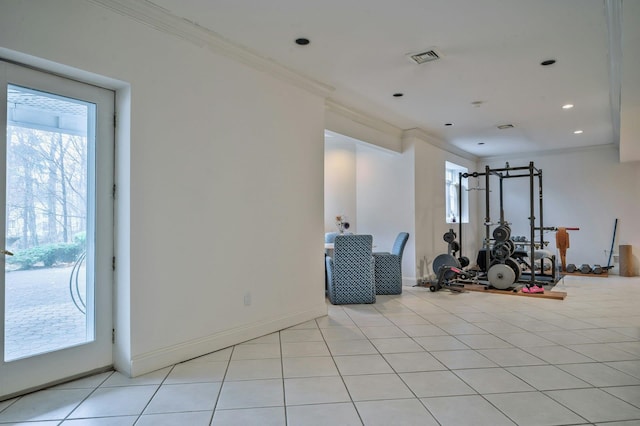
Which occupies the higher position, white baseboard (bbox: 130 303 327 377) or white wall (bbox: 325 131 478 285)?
white wall (bbox: 325 131 478 285)

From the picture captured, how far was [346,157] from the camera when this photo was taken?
7.55 metres

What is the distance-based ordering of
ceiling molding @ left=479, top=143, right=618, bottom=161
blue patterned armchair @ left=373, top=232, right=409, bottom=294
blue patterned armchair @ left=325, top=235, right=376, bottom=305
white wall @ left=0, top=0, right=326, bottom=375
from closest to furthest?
white wall @ left=0, top=0, right=326, bottom=375 < blue patterned armchair @ left=325, top=235, right=376, bottom=305 < blue patterned armchair @ left=373, top=232, right=409, bottom=294 < ceiling molding @ left=479, top=143, right=618, bottom=161

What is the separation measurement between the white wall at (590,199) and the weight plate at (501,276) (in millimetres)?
3665

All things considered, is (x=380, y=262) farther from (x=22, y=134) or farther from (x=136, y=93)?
(x=22, y=134)

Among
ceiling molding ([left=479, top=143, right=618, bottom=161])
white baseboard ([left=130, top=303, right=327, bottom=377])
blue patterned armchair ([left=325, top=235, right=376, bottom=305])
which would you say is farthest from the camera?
ceiling molding ([left=479, top=143, right=618, bottom=161])

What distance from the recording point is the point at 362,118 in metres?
5.83

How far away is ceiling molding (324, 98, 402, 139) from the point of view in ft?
17.1

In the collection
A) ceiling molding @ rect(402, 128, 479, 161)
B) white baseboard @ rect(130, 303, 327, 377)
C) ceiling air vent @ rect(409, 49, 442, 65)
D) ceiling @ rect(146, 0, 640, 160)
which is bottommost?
white baseboard @ rect(130, 303, 327, 377)

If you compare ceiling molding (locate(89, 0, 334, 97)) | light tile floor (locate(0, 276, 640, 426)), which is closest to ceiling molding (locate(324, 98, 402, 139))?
ceiling molding (locate(89, 0, 334, 97))

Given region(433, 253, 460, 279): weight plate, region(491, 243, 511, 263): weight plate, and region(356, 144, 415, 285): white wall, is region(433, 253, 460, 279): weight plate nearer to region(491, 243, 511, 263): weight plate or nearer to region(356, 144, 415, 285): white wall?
region(356, 144, 415, 285): white wall

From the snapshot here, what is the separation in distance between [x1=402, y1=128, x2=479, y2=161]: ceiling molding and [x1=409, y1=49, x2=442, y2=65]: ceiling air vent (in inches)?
120

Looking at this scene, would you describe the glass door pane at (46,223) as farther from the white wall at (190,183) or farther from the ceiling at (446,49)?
the ceiling at (446,49)

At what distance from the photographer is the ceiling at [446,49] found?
293cm

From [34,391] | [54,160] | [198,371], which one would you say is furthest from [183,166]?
[34,391]
